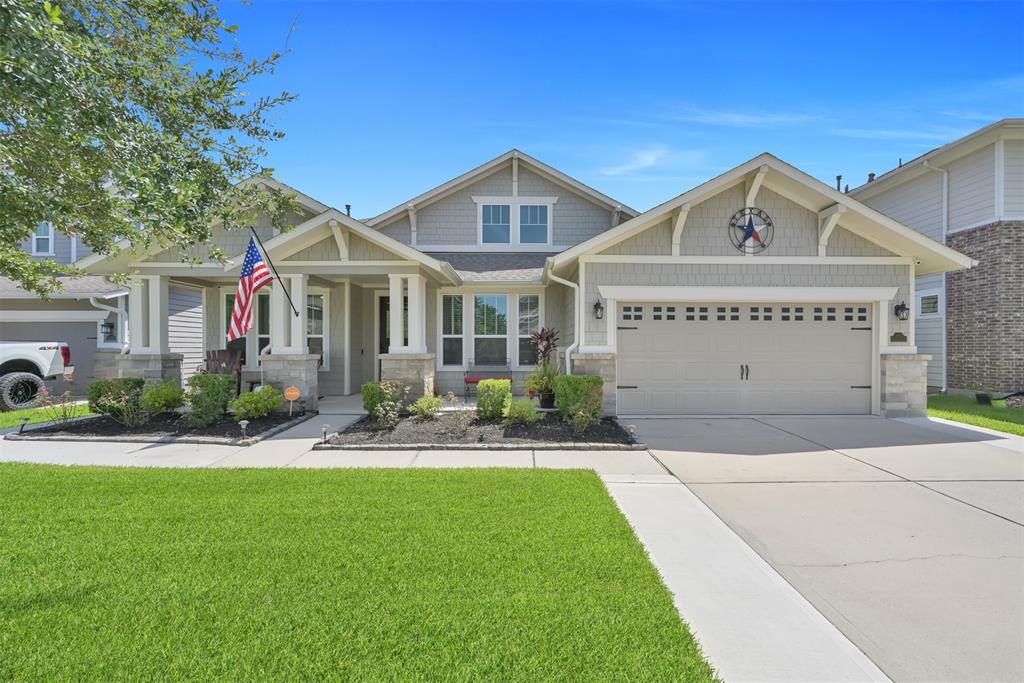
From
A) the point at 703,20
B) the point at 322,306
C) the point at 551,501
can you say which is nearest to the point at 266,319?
the point at 322,306

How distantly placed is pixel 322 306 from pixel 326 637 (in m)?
11.4

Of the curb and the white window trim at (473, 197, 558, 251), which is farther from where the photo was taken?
the white window trim at (473, 197, 558, 251)

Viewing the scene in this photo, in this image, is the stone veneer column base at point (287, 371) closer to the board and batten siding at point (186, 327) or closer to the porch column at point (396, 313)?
the porch column at point (396, 313)

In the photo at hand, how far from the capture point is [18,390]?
11539mm

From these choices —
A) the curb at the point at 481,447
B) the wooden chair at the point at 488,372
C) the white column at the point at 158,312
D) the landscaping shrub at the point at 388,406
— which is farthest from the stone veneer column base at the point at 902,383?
the white column at the point at 158,312

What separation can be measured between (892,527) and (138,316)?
13540 mm

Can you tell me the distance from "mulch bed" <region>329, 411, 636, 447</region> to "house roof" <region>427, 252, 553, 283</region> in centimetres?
407

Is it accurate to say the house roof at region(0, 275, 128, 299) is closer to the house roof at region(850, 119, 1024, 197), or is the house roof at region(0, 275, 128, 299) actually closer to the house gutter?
the house roof at region(850, 119, 1024, 197)

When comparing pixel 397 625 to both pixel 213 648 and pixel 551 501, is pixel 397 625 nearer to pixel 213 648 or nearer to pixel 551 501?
pixel 213 648

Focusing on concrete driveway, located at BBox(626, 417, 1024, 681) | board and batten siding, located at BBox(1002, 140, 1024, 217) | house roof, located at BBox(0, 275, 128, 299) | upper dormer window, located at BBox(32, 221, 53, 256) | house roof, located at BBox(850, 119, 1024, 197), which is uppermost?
house roof, located at BBox(850, 119, 1024, 197)

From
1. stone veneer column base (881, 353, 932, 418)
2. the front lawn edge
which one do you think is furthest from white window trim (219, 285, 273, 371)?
stone veneer column base (881, 353, 932, 418)

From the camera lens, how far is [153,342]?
11.2m

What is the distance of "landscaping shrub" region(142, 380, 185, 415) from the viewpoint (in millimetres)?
9359

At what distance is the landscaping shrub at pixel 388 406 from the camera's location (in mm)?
8906
